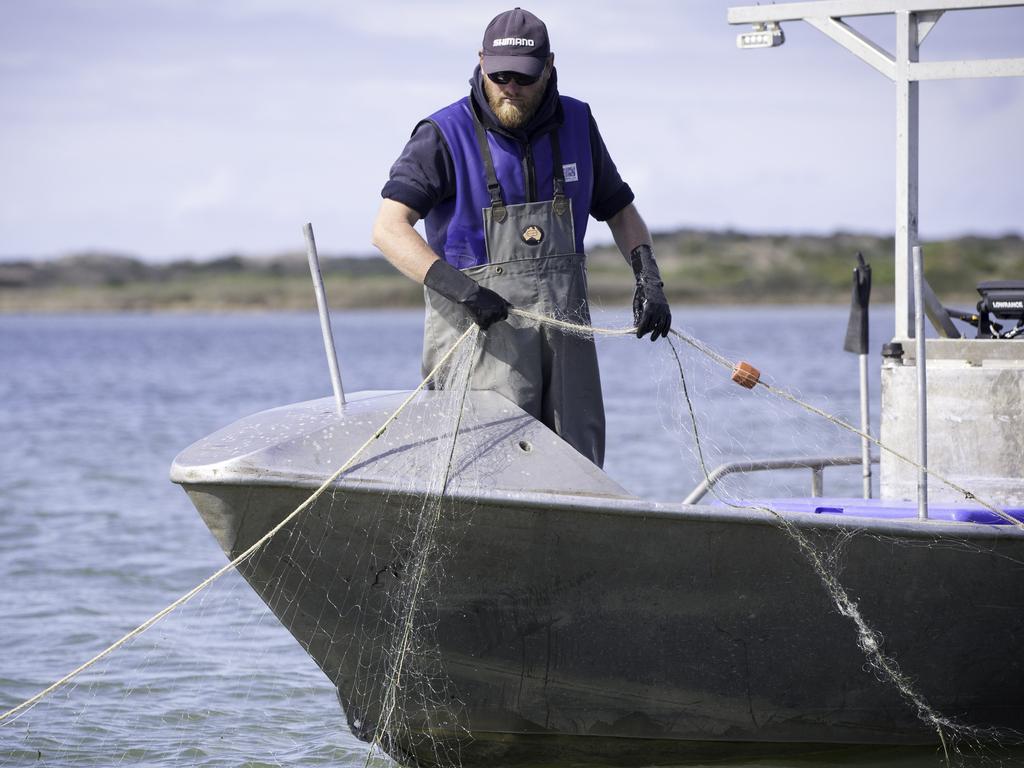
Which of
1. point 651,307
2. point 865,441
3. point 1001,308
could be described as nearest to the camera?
point 651,307

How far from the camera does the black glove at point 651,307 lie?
4273 mm

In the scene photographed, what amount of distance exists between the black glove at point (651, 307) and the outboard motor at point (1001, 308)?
1.87 m

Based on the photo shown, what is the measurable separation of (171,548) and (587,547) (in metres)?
6.68

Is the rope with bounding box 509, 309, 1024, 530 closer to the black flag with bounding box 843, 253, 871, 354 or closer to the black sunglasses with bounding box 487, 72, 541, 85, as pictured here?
the black sunglasses with bounding box 487, 72, 541, 85

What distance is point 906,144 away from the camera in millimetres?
5535

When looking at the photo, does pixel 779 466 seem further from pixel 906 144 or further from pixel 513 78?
pixel 513 78

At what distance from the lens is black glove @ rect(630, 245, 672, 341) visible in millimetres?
4273

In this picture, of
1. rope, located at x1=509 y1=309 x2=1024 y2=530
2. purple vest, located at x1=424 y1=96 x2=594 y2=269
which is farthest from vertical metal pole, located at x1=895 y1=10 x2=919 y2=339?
purple vest, located at x1=424 y1=96 x2=594 y2=269

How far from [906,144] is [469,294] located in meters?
2.39

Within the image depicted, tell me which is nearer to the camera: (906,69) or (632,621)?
(632,621)

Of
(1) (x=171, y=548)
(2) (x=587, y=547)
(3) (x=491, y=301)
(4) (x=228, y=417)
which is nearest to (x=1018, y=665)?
(2) (x=587, y=547)

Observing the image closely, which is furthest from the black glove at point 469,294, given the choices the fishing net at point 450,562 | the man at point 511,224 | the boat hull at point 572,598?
the boat hull at point 572,598

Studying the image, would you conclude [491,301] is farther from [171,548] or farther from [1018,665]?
[171,548]

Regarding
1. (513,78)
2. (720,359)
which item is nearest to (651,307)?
(720,359)
